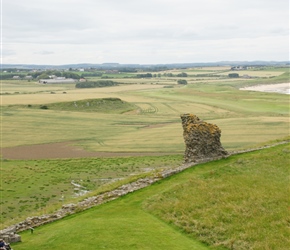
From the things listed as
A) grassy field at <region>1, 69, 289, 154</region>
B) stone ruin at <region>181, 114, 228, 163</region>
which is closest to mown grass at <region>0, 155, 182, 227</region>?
stone ruin at <region>181, 114, 228, 163</region>

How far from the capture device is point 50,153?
184 feet

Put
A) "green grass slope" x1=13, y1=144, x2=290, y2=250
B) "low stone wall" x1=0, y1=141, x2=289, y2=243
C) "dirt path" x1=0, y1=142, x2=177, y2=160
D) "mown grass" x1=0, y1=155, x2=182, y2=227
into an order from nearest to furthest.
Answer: "green grass slope" x1=13, y1=144, x2=290, y2=250 → "low stone wall" x1=0, y1=141, x2=289, y2=243 → "mown grass" x1=0, y1=155, x2=182, y2=227 → "dirt path" x1=0, y1=142, x2=177, y2=160

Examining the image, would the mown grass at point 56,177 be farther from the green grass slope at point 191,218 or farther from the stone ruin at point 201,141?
the green grass slope at point 191,218

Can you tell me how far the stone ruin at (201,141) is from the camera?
29281mm

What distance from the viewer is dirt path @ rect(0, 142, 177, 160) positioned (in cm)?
5372

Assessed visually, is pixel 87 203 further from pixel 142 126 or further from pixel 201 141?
pixel 142 126

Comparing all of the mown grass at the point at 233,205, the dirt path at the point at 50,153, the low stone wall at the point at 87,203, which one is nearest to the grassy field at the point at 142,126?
the dirt path at the point at 50,153

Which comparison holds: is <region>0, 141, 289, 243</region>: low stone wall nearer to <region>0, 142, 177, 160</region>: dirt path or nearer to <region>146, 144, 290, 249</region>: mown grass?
<region>146, 144, 290, 249</region>: mown grass

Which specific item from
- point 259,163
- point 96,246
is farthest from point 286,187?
point 96,246

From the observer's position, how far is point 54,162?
50.2 meters

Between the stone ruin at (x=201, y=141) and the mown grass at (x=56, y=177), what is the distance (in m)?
3.63

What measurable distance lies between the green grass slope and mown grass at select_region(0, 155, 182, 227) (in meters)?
6.44

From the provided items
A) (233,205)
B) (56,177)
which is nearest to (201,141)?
(233,205)

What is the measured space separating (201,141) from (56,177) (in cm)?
1935
